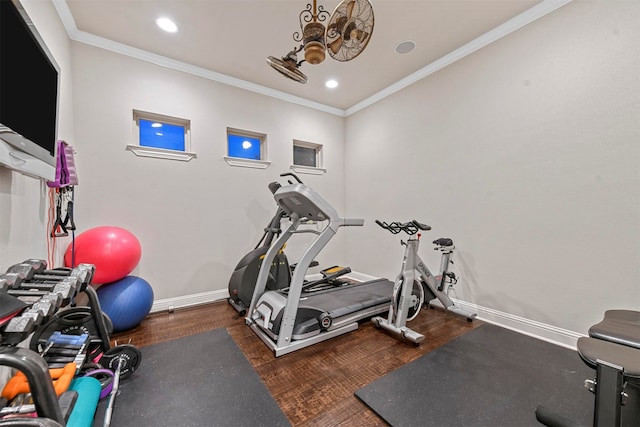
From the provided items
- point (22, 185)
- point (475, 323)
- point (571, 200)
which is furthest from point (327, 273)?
point (22, 185)

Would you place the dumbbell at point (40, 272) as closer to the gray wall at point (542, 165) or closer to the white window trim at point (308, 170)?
the white window trim at point (308, 170)

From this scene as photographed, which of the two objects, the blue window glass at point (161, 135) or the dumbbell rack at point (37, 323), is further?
the blue window glass at point (161, 135)

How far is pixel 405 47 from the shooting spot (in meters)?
2.91

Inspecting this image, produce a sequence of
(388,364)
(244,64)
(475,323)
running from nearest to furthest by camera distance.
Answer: (388,364), (475,323), (244,64)

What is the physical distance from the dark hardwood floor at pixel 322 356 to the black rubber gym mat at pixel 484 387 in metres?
0.11

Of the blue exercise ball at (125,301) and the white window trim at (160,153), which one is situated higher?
the white window trim at (160,153)

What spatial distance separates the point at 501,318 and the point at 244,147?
3.91 meters

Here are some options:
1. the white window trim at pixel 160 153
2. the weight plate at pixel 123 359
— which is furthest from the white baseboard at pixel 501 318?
the white window trim at pixel 160 153

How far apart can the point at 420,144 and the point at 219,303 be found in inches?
137

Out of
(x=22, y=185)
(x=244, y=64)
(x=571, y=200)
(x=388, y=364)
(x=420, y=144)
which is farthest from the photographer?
(x=420, y=144)

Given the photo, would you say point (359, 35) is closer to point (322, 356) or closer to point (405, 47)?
point (405, 47)

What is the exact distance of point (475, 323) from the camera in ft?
8.88

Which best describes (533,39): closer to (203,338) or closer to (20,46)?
(20,46)

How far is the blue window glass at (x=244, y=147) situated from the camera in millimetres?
3711
